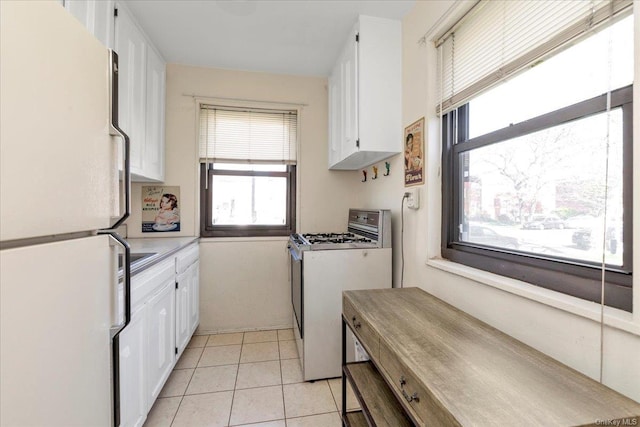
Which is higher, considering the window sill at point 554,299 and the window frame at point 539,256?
the window frame at point 539,256

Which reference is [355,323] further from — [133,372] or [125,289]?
[133,372]

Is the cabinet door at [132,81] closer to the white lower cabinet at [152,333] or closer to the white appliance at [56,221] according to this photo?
the white lower cabinet at [152,333]

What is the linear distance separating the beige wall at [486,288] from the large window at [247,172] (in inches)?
39.3

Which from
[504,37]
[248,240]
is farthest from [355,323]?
[248,240]

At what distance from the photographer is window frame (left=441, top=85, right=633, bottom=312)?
795 mm

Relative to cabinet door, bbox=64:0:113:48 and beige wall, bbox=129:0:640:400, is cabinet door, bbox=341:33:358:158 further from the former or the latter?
cabinet door, bbox=64:0:113:48

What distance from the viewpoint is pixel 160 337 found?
5.39 feet

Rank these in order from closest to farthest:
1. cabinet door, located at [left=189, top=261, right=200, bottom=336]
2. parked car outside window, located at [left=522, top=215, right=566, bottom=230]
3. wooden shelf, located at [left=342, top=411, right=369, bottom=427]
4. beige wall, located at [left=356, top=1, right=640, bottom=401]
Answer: beige wall, located at [left=356, top=1, right=640, bottom=401] → parked car outside window, located at [left=522, top=215, right=566, bottom=230] → wooden shelf, located at [left=342, top=411, right=369, bottom=427] → cabinet door, located at [left=189, top=261, right=200, bottom=336]

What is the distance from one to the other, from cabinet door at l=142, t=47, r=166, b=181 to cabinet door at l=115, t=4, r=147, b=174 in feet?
0.29

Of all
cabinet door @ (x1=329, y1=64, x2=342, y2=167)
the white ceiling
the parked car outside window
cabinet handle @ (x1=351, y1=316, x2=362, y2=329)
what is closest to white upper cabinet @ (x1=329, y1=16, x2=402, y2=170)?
the white ceiling

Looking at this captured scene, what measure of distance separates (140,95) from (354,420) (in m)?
2.53

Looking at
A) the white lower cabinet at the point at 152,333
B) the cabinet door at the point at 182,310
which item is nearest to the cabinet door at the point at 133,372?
the white lower cabinet at the point at 152,333

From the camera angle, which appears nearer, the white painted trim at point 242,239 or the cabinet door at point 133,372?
the cabinet door at point 133,372

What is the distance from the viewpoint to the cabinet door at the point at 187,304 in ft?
6.54
